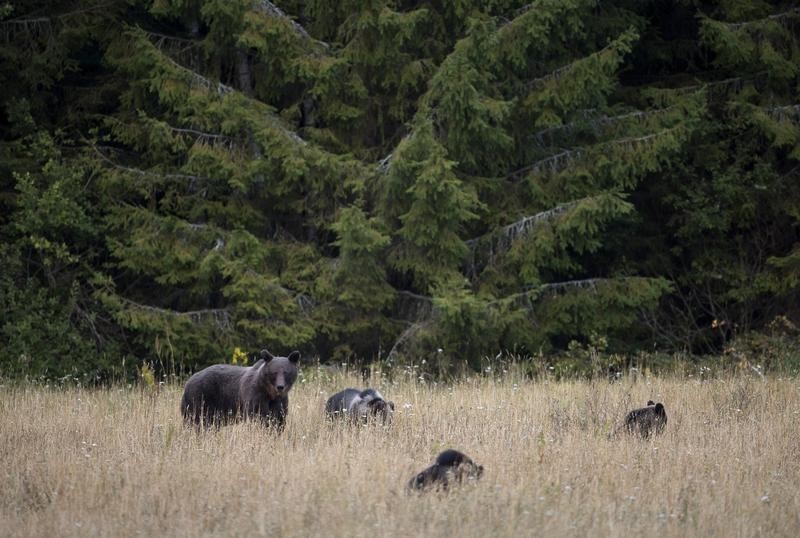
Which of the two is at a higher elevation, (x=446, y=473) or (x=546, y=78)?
(x=546, y=78)

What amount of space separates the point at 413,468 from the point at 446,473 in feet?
3.03

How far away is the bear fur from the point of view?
36.5ft

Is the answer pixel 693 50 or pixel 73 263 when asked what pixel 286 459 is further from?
pixel 693 50

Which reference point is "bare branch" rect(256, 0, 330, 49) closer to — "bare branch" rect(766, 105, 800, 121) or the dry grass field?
the dry grass field

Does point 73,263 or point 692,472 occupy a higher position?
point 73,263

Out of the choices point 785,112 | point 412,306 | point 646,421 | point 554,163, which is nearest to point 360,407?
point 646,421

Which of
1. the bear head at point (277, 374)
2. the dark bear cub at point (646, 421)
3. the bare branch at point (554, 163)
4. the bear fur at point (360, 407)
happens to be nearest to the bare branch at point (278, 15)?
the bare branch at point (554, 163)

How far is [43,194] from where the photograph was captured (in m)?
19.1

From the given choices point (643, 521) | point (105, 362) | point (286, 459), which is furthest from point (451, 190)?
point (643, 521)

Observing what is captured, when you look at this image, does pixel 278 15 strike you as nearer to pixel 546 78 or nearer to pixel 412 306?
pixel 546 78

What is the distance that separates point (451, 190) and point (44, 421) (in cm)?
771

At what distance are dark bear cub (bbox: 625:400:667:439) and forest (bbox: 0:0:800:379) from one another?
5965mm

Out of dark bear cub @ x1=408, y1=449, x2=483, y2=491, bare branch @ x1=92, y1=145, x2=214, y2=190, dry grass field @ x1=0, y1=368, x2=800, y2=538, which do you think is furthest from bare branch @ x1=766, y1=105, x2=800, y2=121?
dark bear cub @ x1=408, y1=449, x2=483, y2=491

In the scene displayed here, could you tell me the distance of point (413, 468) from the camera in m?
9.25
